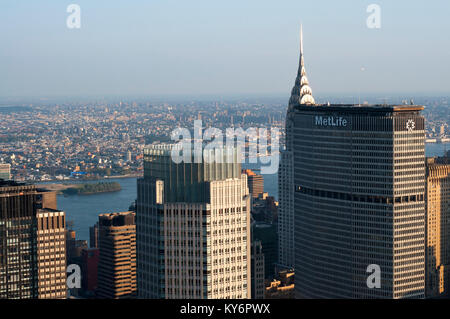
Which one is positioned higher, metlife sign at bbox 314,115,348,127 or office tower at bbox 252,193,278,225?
metlife sign at bbox 314,115,348,127

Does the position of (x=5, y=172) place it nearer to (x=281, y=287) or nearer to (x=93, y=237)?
(x=93, y=237)

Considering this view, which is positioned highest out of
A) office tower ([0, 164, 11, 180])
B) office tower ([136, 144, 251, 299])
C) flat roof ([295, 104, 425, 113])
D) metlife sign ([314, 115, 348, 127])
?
flat roof ([295, 104, 425, 113])

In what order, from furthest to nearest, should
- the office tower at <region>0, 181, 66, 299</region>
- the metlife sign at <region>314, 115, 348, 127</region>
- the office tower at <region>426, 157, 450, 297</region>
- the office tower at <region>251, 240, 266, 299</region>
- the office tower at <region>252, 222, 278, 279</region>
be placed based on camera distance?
the office tower at <region>252, 222, 278, 279</region>
the office tower at <region>426, 157, 450, 297</region>
the office tower at <region>251, 240, 266, 299</region>
the metlife sign at <region>314, 115, 348, 127</region>
the office tower at <region>0, 181, 66, 299</region>

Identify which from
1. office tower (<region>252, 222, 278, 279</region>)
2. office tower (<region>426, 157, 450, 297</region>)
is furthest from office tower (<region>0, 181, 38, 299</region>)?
office tower (<region>426, 157, 450, 297</region>)

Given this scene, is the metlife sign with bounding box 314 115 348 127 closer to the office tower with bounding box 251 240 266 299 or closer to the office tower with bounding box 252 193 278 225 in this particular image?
the office tower with bounding box 251 240 266 299

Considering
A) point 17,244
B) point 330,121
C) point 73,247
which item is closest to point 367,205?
point 330,121

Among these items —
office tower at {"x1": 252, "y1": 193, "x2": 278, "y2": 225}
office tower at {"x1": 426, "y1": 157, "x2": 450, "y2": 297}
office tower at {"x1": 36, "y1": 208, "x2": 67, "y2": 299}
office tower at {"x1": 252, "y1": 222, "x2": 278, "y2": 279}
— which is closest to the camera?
office tower at {"x1": 36, "y1": 208, "x2": 67, "y2": 299}
